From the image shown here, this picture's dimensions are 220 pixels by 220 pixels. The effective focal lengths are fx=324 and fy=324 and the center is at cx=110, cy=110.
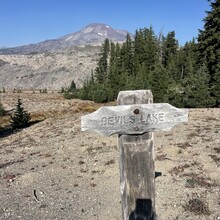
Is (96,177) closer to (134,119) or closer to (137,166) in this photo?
(137,166)

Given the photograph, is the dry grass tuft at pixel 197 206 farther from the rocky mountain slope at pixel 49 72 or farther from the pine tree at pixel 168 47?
the rocky mountain slope at pixel 49 72

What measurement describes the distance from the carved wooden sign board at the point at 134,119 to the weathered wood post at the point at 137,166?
0.20 feet

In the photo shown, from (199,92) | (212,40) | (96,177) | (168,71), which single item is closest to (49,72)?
(168,71)

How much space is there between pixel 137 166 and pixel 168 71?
6474cm

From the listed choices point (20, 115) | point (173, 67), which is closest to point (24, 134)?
point (20, 115)

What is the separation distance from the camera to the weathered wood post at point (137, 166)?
4383mm

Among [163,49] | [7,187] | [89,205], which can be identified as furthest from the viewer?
[163,49]

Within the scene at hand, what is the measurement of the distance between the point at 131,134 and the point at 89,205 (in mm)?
8877

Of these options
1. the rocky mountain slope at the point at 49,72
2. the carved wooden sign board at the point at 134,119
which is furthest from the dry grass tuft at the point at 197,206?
the rocky mountain slope at the point at 49,72

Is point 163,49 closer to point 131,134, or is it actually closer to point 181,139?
point 181,139

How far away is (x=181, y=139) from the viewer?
65.8 feet

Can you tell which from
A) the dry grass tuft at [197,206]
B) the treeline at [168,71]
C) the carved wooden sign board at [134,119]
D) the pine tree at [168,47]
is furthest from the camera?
the pine tree at [168,47]

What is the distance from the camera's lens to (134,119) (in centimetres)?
436

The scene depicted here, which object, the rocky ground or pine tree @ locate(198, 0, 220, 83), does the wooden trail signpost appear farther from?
pine tree @ locate(198, 0, 220, 83)
